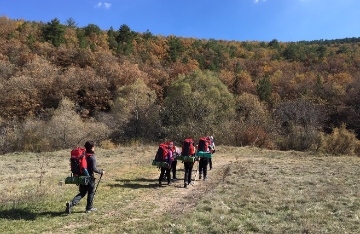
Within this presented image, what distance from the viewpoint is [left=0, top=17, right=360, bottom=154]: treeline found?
115ft

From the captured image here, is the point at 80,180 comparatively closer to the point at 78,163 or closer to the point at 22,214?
the point at 78,163

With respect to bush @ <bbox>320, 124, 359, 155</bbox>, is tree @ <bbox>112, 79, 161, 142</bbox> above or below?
above

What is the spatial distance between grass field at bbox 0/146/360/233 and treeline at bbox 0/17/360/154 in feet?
57.5

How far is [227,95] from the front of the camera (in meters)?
44.4

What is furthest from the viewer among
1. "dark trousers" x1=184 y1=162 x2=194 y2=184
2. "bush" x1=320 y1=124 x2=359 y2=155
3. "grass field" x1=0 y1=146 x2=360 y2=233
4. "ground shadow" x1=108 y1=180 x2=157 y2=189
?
A: "bush" x1=320 y1=124 x2=359 y2=155

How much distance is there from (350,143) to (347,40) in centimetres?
12151

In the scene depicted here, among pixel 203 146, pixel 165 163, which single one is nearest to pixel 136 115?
pixel 203 146

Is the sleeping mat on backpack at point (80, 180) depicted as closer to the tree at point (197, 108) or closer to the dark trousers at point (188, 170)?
the dark trousers at point (188, 170)

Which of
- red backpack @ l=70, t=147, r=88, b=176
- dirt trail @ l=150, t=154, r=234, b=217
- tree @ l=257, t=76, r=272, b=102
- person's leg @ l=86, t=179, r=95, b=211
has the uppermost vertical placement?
tree @ l=257, t=76, r=272, b=102

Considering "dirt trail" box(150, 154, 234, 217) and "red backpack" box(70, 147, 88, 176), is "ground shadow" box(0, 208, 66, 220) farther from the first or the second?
"dirt trail" box(150, 154, 234, 217)

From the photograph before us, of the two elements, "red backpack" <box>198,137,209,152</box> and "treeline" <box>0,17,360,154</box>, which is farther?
"treeline" <box>0,17,360,154</box>

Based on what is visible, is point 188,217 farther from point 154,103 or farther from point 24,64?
point 24,64

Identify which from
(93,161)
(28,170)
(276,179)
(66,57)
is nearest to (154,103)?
(66,57)

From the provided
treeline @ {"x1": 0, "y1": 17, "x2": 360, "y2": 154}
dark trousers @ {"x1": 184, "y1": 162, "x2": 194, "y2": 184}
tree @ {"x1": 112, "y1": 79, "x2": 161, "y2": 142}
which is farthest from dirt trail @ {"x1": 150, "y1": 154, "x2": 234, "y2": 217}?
tree @ {"x1": 112, "y1": 79, "x2": 161, "y2": 142}
